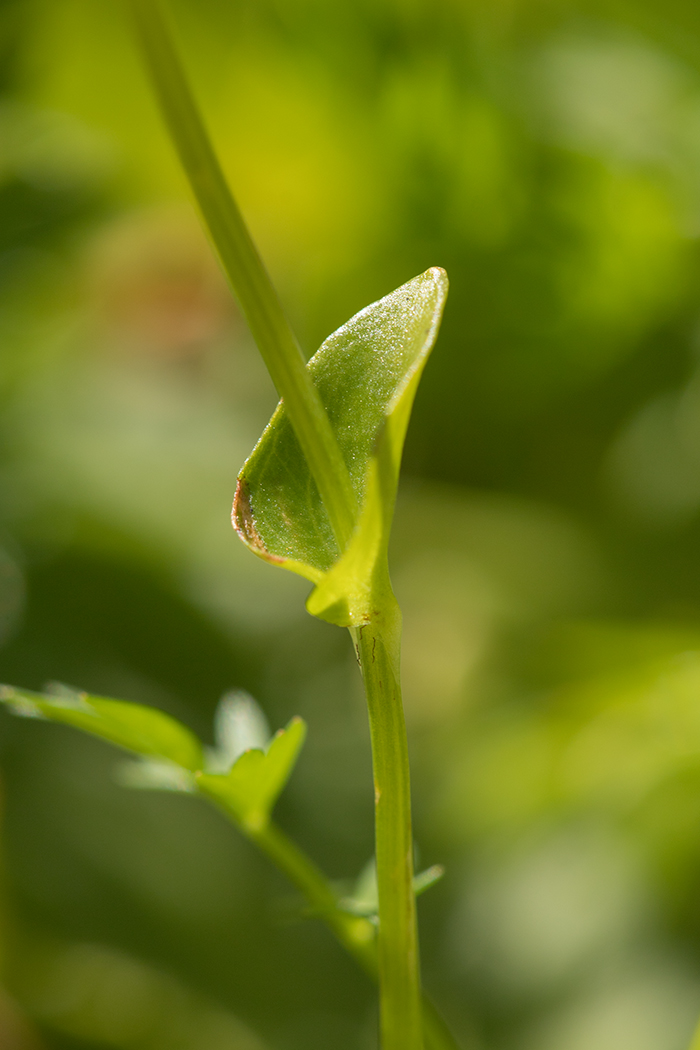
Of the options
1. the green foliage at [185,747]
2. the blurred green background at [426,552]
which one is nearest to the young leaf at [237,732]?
the green foliage at [185,747]

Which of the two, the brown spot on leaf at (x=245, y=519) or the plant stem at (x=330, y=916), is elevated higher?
the brown spot on leaf at (x=245, y=519)

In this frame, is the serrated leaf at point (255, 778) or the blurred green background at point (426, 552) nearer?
the serrated leaf at point (255, 778)

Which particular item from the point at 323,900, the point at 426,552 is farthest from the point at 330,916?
the point at 426,552

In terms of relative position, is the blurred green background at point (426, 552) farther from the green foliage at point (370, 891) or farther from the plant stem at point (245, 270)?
the plant stem at point (245, 270)

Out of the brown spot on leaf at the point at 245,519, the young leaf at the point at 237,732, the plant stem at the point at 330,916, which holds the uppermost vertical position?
the brown spot on leaf at the point at 245,519

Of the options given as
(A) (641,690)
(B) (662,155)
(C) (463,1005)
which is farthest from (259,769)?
(B) (662,155)

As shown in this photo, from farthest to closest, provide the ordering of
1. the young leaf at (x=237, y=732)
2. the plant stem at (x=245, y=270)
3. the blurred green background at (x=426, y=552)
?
the blurred green background at (x=426, y=552) < the young leaf at (x=237, y=732) < the plant stem at (x=245, y=270)

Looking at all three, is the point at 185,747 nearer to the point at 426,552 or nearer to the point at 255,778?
the point at 255,778

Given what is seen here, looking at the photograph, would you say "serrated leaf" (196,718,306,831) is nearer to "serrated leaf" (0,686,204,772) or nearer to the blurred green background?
"serrated leaf" (0,686,204,772)

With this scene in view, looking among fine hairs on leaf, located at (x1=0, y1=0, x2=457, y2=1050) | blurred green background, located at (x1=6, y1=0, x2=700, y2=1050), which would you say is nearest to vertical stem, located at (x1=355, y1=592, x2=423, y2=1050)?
fine hairs on leaf, located at (x1=0, y1=0, x2=457, y2=1050)

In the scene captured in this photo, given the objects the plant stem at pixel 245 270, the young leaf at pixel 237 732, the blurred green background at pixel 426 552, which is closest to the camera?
the plant stem at pixel 245 270
